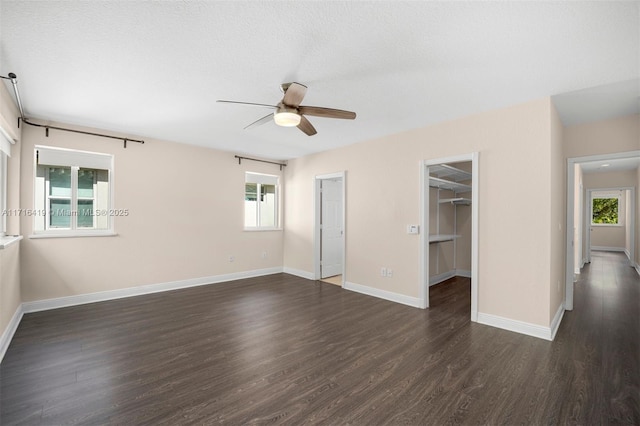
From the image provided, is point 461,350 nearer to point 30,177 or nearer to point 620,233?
point 30,177

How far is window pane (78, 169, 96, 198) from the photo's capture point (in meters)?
4.25

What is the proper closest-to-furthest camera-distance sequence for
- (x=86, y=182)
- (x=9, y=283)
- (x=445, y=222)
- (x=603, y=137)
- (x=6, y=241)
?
(x=6, y=241) < (x=9, y=283) < (x=603, y=137) < (x=86, y=182) < (x=445, y=222)

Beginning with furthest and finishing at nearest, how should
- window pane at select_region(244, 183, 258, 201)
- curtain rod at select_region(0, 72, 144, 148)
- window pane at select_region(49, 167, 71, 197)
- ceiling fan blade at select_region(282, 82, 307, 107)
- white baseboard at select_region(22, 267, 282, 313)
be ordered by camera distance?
window pane at select_region(244, 183, 258, 201), window pane at select_region(49, 167, 71, 197), white baseboard at select_region(22, 267, 282, 313), curtain rod at select_region(0, 72, 144, 148), ceiling fan blade at select_region(282, 82, 307, 107)

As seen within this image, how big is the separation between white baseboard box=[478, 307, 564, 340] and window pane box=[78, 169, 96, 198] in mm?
5769

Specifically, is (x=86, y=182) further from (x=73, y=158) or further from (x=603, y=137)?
(x=603, y=137)

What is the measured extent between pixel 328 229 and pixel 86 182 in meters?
4.22

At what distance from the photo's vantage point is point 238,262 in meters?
5.94

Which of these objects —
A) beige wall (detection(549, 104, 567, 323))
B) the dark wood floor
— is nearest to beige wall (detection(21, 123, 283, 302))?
the dark wood floor

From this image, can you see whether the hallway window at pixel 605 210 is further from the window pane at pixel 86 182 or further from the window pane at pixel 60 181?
the window pane at pixel 60 181

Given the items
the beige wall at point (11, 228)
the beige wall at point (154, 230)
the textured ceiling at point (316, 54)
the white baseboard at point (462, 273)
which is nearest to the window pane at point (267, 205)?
the beige wall at point (154, 230)

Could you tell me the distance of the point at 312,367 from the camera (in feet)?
8.12

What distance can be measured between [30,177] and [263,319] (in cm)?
362

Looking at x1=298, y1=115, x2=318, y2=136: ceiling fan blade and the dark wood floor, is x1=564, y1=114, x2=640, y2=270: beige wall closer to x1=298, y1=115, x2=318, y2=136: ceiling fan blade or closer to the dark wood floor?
the dark wood floor

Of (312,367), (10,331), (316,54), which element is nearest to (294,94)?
(316,54)
